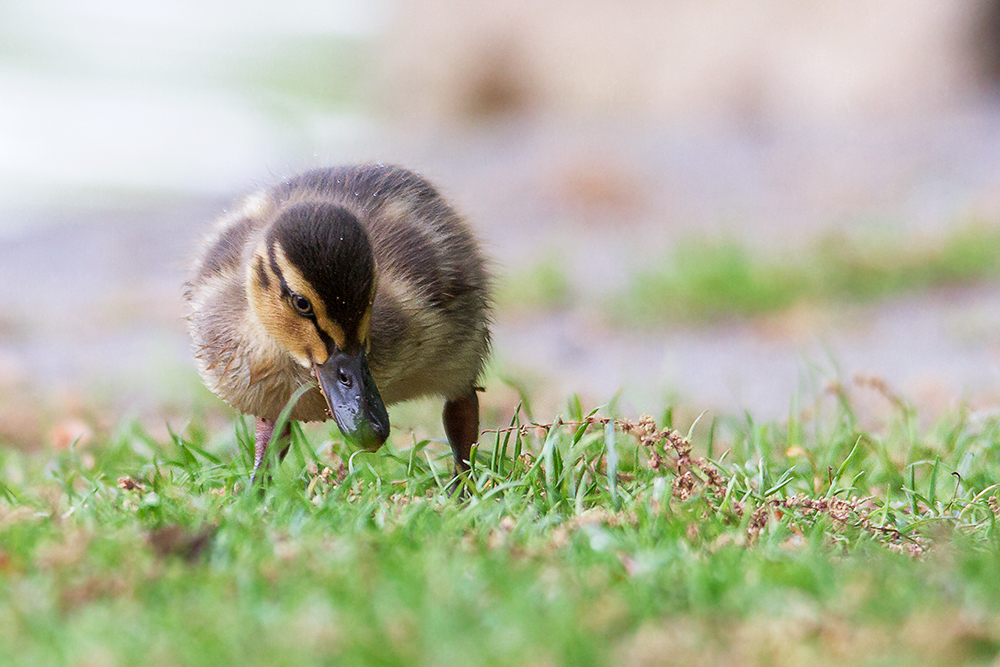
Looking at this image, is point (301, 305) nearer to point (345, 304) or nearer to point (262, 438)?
point (345, 304)

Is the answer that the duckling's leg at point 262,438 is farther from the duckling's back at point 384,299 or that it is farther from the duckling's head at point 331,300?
the duckling's head at point 331,300

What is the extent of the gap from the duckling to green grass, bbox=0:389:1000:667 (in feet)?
→ 0.56

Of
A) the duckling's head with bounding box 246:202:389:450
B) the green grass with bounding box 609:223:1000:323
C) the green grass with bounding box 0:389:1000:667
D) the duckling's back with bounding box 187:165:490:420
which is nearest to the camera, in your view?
the green grass with bounding box 0:389:1000:667

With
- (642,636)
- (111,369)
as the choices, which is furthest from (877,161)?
(642,636)

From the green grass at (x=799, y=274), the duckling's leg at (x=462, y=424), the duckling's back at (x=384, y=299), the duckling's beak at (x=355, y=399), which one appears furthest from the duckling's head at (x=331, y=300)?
the green grass at (x=799, y=274)

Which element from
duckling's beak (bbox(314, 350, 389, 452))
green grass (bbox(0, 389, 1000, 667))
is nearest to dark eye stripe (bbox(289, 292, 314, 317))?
duckling's beak (bbox(314, 350, 389, 452))

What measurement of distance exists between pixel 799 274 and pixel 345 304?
17.0 ft

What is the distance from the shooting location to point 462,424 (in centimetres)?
358

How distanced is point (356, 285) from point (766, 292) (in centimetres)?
487

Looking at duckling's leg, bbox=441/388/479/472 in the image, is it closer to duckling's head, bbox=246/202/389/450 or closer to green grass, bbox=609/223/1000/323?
duckling's head, bbox=246/202/389/450

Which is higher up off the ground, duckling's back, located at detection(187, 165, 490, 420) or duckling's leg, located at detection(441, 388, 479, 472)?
duckling's back, located at detection(187, 165, 490, 420)

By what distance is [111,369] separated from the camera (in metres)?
7.07

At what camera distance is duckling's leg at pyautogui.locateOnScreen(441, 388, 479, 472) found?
3539mm

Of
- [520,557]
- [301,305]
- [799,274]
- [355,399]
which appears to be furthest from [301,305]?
[799,274]
